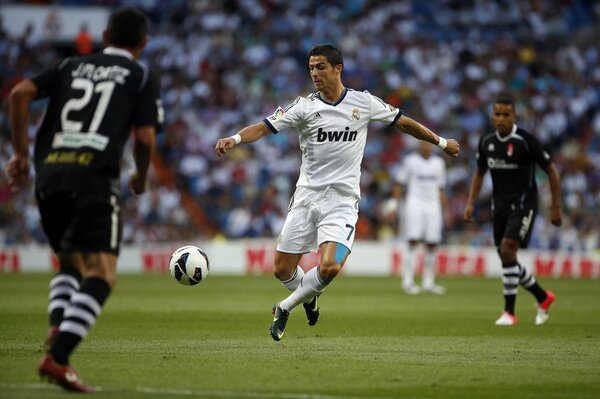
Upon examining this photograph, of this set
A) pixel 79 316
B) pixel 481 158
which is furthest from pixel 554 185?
pixel 79 316

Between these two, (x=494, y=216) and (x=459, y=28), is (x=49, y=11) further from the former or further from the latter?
(x=494, y=216)

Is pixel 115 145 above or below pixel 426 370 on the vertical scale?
above

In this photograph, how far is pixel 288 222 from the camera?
1076 centimetres

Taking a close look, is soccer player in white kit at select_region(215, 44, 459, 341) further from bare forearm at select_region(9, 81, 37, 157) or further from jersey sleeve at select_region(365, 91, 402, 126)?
bare forearm at select_region(9, 81, 37, 157)

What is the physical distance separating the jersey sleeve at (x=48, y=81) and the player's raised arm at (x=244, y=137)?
223 cm

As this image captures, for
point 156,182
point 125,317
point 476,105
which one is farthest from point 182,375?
point 476,105

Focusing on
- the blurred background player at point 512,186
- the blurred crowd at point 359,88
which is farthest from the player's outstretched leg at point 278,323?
the blurred crowd at point 359,88

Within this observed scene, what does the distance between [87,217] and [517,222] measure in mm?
7629

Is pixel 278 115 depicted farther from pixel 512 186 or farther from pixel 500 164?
pixel 512 186

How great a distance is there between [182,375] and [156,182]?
936 inches

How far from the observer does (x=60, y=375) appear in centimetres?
685

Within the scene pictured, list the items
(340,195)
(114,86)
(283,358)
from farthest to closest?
1. (340,195)
2. (283,358)
3. (114,86)

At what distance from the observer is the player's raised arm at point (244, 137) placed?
942 cm

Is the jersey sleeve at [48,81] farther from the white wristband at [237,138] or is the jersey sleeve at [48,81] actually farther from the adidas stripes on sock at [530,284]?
the adidas stripes on sock at [530,284]
